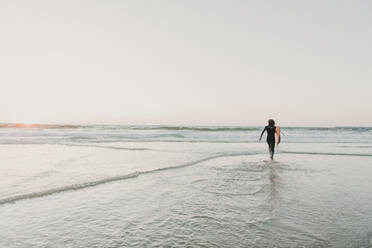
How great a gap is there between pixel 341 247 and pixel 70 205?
477cm

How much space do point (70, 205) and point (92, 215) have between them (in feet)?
2.96

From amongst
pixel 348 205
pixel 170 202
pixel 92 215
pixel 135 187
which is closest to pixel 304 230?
pixel 348 205

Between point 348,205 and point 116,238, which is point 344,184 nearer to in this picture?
point 348,205

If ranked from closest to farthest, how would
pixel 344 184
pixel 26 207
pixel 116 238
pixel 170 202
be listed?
pixel 116 238 < pixel 26 207 < pixel 170 202 < pixel 344 184

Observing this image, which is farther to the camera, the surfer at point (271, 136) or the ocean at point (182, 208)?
the surfer at point (271, 136)

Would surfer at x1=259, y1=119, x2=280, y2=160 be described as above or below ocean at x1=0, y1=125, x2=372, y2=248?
above

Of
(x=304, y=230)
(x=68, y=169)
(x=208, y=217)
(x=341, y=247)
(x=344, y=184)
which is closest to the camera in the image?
(x=341, y=247)

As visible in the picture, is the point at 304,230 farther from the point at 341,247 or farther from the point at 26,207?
the point at 26,207

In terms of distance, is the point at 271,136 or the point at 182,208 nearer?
the point at 182,208

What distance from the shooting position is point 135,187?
24.6 feet

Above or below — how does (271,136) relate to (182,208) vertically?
above

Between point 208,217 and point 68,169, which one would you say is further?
point 68,169

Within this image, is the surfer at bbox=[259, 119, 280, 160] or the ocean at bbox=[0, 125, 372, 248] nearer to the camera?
the ocean at bbox=[0, 125, 372, 248]

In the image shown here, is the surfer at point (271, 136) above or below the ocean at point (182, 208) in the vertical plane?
above
